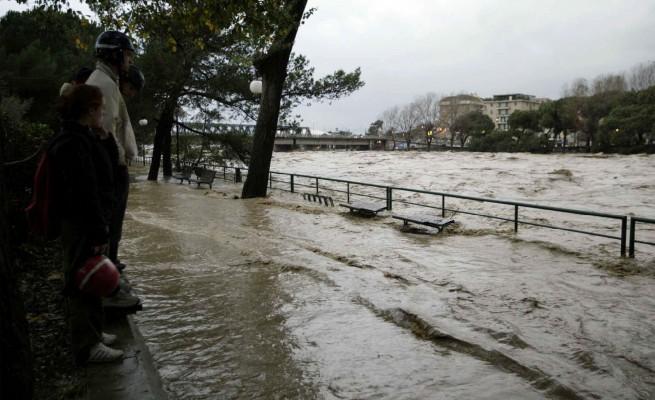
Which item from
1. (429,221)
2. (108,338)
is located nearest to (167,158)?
(429,221)

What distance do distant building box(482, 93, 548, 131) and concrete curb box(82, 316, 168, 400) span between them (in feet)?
543

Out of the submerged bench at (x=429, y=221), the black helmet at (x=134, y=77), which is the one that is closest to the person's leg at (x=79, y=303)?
the black helmet at (x=134, y=77)

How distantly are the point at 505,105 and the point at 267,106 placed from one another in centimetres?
16472

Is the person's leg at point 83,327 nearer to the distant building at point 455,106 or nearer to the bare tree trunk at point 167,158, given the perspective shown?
the bare tree trunk at point 167,158

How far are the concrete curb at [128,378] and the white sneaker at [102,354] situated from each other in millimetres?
39

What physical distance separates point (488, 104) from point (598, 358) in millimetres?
180317

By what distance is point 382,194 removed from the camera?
93.0ft

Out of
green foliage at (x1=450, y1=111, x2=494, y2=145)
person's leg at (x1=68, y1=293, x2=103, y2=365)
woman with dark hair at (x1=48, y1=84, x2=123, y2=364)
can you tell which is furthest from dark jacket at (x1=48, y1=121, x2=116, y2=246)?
green foliage at (x1=450, y1=111, x2=494, y2=145)

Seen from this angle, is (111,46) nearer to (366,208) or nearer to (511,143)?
(366,208)

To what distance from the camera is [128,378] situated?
2.75 m

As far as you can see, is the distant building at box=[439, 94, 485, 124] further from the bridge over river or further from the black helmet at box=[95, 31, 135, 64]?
the black helmet at box=[95, 31, 135, 64]

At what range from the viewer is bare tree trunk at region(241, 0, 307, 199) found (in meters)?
15.0

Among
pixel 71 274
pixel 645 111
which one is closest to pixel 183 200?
pixel 71 274

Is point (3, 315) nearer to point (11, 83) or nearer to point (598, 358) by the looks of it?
point (598, 358)
